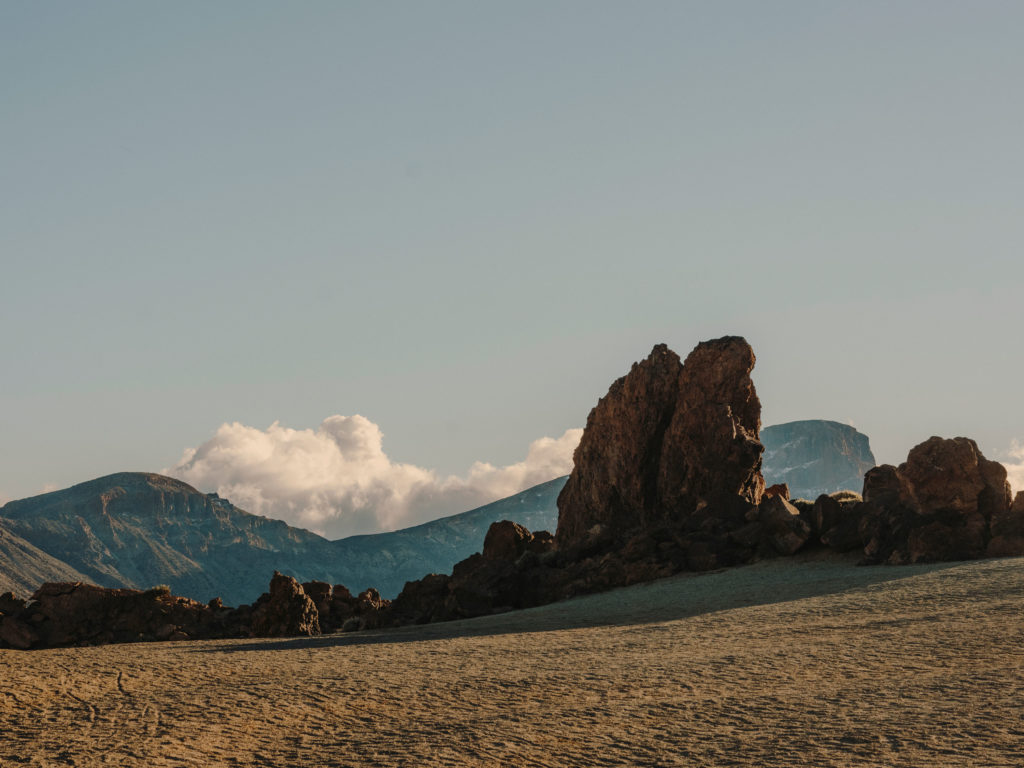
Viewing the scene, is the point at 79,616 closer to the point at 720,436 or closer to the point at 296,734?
the point at 296,734

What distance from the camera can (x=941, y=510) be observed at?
40.2 m

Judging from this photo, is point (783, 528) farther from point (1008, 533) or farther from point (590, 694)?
point (590, 694)

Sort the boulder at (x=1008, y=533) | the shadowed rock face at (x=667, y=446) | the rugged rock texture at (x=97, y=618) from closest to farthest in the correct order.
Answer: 1. the boulder at (x=1008, y=533)
2. the rugged rock texture at (x=97, y=618)
3. the shadowed rock face at (x=667, y=446)

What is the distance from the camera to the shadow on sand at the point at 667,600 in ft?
107

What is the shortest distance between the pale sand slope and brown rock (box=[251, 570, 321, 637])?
9310 millimetres

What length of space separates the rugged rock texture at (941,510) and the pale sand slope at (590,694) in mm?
6172

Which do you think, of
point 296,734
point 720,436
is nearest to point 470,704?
point 296,734

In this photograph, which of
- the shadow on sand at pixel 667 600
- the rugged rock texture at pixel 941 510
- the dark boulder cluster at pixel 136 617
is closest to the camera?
the shadow on sand at pixel 667 600

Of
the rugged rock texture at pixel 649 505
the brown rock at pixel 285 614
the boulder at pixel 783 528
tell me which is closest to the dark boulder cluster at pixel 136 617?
the brown rock at pixel 285 614

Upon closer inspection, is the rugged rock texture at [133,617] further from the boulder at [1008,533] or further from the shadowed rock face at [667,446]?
the boulder at [1008,533]

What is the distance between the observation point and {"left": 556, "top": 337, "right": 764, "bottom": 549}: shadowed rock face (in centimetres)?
5100

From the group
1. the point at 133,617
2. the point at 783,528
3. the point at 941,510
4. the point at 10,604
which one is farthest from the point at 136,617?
the point at 941,510

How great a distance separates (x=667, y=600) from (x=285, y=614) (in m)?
14.3

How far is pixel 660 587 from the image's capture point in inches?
1592
